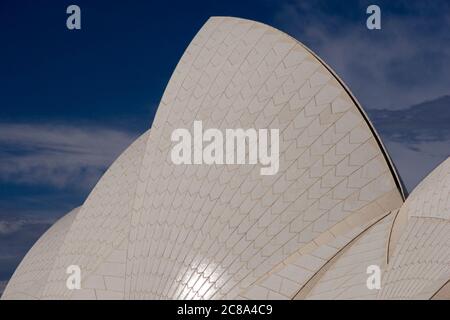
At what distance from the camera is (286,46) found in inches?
698

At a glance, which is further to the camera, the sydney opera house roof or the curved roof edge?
the curved roof edge

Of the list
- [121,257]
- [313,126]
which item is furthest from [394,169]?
[121,257]

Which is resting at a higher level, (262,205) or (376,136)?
(376,136)

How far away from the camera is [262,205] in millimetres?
16016

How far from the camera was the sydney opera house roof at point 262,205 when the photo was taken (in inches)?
545

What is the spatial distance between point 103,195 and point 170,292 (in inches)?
224

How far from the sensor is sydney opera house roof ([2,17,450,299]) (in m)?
13.8

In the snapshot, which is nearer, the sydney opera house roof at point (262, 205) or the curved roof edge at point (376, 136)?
the sydney opera house roof at point (262, 205)

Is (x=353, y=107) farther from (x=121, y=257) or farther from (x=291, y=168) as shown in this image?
(x=121, y=257)

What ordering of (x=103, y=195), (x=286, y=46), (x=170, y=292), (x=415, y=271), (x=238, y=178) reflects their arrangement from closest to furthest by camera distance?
(x=415, y=271) < (x=170, y=292) < (x=238, y=178) < (x=286, y=46) < (x=103, y=195)

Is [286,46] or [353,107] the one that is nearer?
[353,107]
